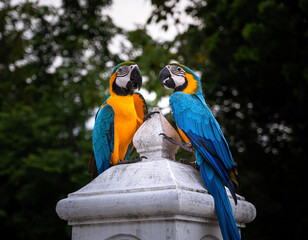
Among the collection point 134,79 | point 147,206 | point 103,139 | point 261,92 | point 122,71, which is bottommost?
point 147,206

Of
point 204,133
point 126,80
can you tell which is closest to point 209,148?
point 204,133

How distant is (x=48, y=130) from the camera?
903cm

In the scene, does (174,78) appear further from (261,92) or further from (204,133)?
(261,92)

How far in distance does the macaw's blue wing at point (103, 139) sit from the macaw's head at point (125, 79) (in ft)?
0.83

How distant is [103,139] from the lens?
2510 millimetres

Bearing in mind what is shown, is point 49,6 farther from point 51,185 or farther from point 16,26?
point 51,185

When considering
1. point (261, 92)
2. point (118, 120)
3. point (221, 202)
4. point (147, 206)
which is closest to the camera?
point (147, 206)

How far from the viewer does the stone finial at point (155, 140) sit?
1.90 m

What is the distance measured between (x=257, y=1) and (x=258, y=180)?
4.49 metres

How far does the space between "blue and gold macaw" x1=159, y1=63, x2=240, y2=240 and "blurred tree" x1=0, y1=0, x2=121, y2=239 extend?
18.7 feet

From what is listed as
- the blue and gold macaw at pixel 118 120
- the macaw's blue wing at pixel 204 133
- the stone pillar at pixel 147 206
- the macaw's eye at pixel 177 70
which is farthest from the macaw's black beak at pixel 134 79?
the stone pillar at pixel 147 206

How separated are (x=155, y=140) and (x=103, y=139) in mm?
723

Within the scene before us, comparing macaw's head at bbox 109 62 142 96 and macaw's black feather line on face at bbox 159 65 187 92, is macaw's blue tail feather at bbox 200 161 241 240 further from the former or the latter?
macaw's head at bbox 109 62 142 96

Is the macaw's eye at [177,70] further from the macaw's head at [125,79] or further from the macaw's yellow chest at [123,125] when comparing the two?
the macaw's yellow chest at [123,125]
